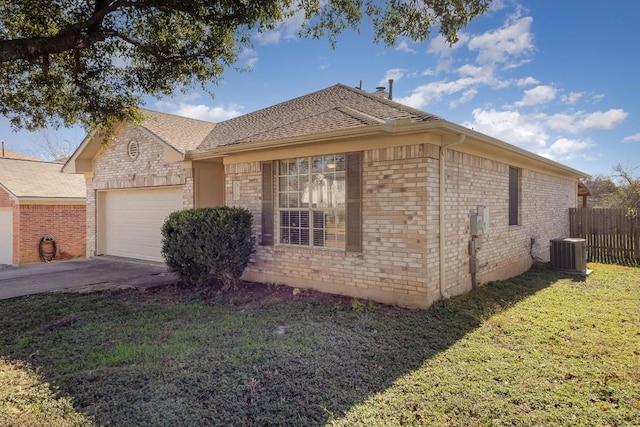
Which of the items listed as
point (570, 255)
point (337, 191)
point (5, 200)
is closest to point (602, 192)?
point (570, 255)

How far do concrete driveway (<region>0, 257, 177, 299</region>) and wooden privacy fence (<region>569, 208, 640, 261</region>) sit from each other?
44.7 ft

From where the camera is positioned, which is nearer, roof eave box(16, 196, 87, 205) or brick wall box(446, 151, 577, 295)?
brick wall box(446, 151, 577, 295)

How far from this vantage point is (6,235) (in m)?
15.6

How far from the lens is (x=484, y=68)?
38.8 ft

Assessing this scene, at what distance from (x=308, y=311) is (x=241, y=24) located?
5.10 metres

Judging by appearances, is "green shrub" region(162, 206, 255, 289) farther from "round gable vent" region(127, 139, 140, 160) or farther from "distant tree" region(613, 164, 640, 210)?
"distant tree" region(613, 164, 640, 210)

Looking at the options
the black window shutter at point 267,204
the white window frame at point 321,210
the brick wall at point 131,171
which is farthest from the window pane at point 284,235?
the brick wall at point 131,171

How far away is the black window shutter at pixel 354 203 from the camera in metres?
6.75

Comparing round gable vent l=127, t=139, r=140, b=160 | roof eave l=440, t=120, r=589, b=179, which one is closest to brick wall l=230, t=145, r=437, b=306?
→ roof eave l=440, t=120, r=589, b=179

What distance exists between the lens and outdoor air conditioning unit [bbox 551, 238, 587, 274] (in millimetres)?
9703

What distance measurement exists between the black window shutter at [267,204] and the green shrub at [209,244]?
0.34m

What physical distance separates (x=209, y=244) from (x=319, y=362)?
398 cm

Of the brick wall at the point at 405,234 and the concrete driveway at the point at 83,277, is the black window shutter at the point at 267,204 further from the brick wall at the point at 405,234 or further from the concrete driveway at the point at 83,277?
the concrete driveway at the point at 83,277

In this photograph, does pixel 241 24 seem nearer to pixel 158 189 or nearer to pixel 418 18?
pixel 418 18
